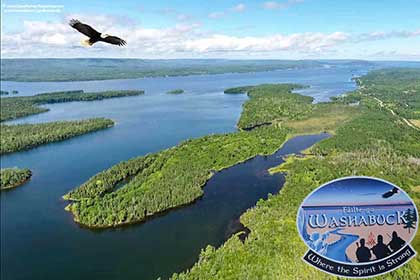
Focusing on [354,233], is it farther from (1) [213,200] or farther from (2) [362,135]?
(2) [362,135]

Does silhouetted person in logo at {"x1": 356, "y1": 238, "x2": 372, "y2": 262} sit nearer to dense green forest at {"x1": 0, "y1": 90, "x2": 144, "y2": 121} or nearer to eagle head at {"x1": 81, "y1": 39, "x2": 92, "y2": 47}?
eagle head at {"x1": 81, "y1": 39, "x2": 92, "y2": 47}

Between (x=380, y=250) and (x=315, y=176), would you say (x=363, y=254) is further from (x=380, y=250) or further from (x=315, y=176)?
(x=315, y=176)

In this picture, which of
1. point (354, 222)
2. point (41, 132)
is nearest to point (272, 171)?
point (354, 222)

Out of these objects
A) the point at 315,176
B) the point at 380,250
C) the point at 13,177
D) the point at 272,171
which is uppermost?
the point at 380,250

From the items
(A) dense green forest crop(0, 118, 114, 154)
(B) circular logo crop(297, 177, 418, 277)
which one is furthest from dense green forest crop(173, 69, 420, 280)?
(A) dense green forest crop(0, 118, 114, 154)

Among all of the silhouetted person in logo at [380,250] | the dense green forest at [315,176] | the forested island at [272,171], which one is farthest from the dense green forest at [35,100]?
the silhouetted person in logo at [380,250]

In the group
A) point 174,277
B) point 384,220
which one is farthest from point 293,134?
point 384,220
